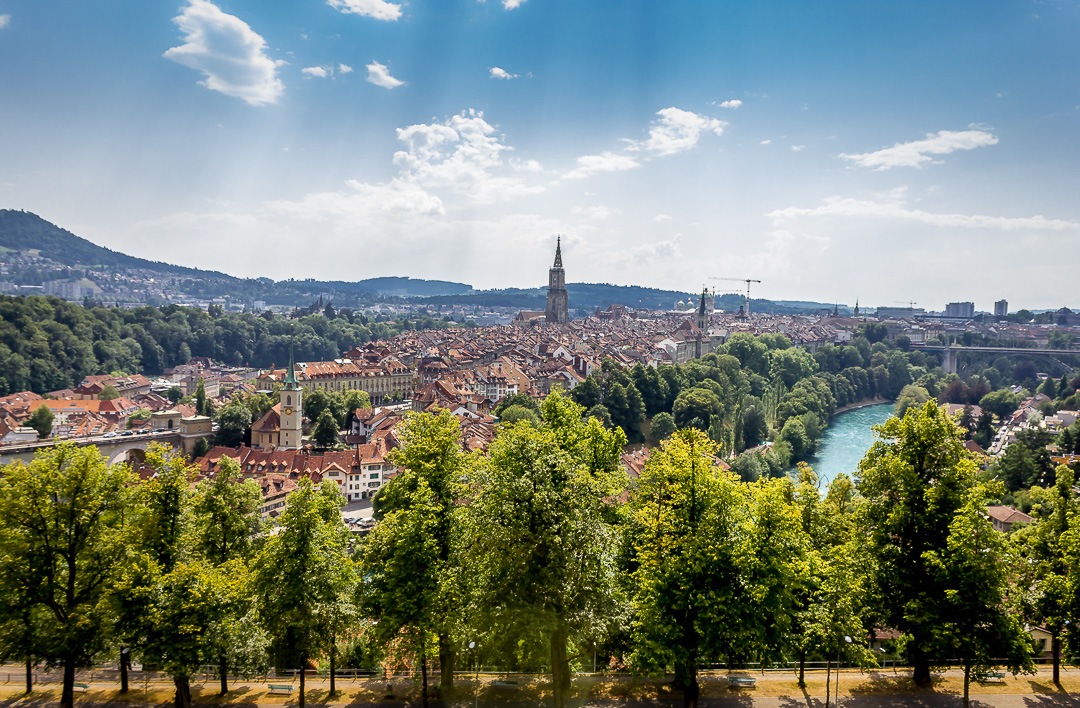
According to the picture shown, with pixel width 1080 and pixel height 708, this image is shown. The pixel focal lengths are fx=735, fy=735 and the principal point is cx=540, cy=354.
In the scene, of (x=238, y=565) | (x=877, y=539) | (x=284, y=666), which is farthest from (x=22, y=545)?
(x=877, y=539)

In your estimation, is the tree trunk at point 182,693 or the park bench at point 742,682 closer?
the tree trunk at point 182,693

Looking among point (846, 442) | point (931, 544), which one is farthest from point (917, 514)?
point (846, 442)

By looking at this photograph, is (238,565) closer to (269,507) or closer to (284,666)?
(284,666)

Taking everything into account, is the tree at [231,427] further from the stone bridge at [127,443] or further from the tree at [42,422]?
the tree at [42,422]

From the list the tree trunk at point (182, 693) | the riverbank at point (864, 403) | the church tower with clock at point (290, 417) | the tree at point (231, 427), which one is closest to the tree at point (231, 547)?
the tree trunk at point (182, 693)

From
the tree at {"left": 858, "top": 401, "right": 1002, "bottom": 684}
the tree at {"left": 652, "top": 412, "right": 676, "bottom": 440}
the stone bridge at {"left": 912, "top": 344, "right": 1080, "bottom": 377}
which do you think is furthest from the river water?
the stone bridge at {"left": 912, "top": 344, "right": 1080, "bottom": 377}
